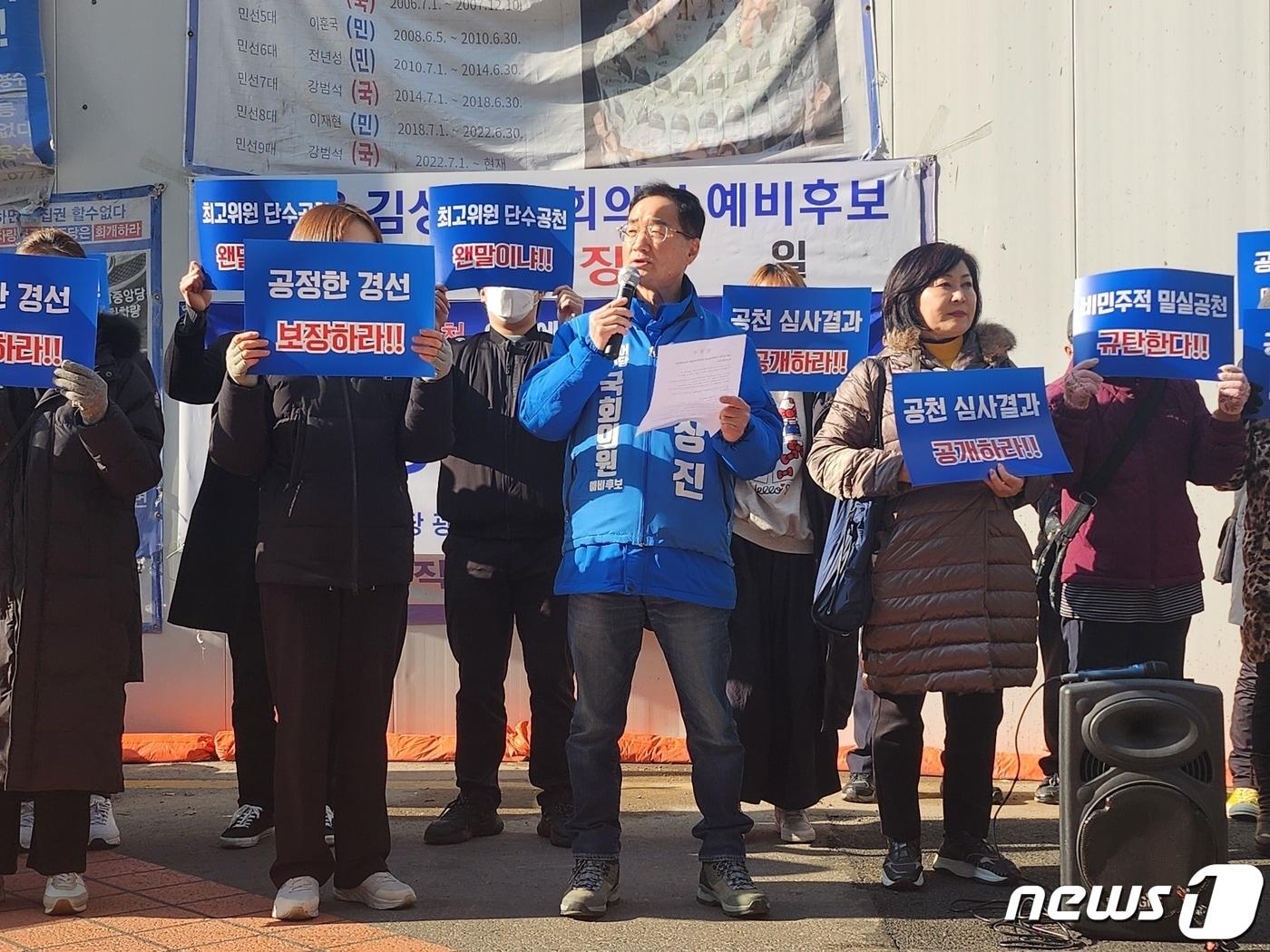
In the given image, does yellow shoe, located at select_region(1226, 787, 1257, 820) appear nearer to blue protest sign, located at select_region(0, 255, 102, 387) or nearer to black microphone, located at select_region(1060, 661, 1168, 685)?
black microphone, located at select_region(1060, 661, 1168, 685)

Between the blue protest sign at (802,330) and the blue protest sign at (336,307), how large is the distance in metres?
1.55

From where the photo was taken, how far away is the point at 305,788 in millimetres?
4145

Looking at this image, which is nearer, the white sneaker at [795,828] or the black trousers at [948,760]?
the black trousers at [948,760]

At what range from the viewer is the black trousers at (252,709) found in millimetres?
5270

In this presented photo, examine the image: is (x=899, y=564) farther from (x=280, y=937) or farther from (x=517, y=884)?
(x=280, y=937)

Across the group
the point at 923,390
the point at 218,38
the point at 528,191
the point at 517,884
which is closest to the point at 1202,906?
the point at 923,390

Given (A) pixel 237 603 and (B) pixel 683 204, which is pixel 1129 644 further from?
(A) pixel 237 603

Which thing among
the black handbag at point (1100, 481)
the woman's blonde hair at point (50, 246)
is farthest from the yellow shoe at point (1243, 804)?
the woman's blonde hair at point (50, 246)

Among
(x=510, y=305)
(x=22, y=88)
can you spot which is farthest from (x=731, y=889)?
(x=22, y=88)

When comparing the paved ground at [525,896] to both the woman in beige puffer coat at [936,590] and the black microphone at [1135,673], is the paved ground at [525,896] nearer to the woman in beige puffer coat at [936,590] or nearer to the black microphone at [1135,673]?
the woman in beige puffer coat at [936,590]

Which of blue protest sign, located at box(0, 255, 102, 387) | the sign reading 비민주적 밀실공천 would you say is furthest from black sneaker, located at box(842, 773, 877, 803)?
blue protest sign, located at box(0, 255, 102, 387)

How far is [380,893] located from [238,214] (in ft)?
8.07

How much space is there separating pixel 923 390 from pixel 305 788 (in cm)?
212

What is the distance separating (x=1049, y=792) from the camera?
6.10 metres
